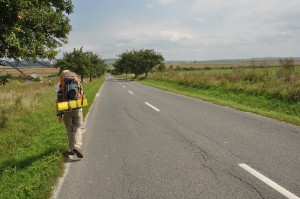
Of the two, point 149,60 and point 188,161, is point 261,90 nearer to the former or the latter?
point 188,161

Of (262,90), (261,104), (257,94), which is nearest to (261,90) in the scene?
(262,90)

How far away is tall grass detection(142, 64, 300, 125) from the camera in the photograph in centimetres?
1220

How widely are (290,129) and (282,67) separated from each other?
10762 mm

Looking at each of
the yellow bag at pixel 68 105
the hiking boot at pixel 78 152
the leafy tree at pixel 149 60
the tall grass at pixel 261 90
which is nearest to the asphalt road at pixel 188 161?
the hiking boot at pixel 78 152

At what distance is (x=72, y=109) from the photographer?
237 inches

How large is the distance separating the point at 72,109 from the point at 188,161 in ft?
8.74

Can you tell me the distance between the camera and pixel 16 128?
9297 mm

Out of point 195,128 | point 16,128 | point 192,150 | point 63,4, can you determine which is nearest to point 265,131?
point 195,128

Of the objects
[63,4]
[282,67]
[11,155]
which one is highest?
[63,4]

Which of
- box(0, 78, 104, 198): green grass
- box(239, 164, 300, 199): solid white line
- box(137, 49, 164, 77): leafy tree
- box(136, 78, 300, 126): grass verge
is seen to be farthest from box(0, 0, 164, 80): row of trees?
box(137, 49, 164, 77): leafy tree

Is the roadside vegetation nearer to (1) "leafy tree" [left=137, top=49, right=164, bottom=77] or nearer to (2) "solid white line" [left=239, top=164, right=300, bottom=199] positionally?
(2) "solid white line" [left=239, top=164, right=300, bottom=199]

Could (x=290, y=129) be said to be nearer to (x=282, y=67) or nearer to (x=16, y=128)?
(x=16, y=128)

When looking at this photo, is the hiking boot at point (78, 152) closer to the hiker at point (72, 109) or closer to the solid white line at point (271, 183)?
the hiker at point (72, 109)

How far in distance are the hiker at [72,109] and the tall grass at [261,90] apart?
6.80 meters
